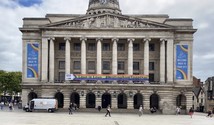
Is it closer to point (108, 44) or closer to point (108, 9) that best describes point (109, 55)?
point (108, 44)

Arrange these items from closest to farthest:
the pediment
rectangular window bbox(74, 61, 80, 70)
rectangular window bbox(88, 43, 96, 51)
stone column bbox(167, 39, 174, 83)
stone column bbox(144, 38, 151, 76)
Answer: the pediment → stone column bbox(144, 38, 151, 76) → stone column bbox(167, 39, 174, 83) → rectangular window bbox(74, 61, 80, 70) → rectangular window bbox(88, 43, 96, 51)

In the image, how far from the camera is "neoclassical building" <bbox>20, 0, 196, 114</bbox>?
79.1 m

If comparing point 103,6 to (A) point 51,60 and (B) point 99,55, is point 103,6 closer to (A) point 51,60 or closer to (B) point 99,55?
(B) point 99,55

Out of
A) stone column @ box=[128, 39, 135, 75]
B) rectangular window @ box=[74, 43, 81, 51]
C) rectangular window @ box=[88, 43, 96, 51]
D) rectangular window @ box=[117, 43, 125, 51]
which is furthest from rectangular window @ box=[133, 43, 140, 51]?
rectangular window @ box=[74, 43, 81, 51]

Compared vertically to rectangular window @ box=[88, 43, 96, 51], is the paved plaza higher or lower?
lower

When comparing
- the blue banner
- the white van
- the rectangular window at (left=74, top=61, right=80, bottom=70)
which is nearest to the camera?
the white van

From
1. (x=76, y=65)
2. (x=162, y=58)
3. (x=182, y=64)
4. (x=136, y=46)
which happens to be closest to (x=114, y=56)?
(x=136, y=46)

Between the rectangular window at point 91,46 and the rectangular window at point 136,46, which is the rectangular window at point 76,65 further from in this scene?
the rectangular window at point 136,46

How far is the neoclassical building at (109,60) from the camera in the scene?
7912 centimetres

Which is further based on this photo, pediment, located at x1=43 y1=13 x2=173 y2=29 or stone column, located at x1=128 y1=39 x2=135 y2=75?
stone column, located at x1=128 y1=39 x2=135 y2=75

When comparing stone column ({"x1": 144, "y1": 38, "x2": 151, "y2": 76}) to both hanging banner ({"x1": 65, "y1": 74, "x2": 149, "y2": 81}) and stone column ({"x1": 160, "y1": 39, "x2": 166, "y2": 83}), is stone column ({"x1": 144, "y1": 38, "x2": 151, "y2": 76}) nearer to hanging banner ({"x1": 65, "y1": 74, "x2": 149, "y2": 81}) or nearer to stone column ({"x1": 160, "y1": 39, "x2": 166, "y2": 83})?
hanging banner ({"x1": 65, "y1": 74, "x2": 149, "y2": 81})

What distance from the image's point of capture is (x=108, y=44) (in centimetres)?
8681

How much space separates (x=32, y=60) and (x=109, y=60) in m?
19.8

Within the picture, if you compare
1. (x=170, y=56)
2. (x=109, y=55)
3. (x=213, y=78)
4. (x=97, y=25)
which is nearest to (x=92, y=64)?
(x=109, y=55)
